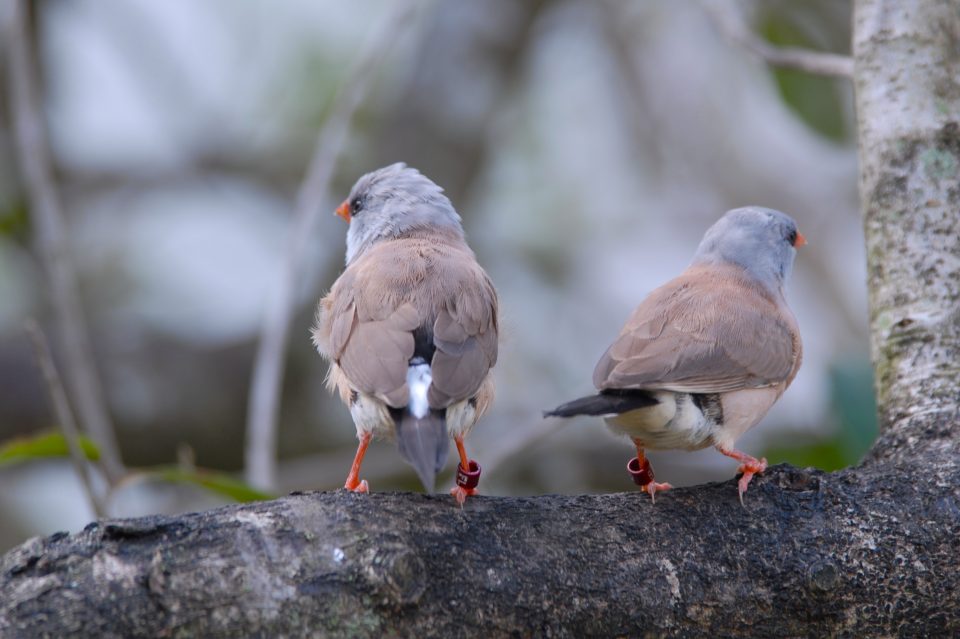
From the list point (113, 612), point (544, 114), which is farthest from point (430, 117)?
point (113, 612)

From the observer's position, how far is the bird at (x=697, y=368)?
2.84m

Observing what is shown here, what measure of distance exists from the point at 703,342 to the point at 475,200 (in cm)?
446

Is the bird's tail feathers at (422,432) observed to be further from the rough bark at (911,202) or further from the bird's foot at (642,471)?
the rough bark at (911,202)

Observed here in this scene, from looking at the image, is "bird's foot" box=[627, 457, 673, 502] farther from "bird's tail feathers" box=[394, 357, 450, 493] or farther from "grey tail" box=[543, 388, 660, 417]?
"bird's tail feathers" box=[394, 357, 450, 493]

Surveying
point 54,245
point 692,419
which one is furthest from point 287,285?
point 692,419

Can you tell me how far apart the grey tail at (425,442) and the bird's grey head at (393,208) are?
128cm

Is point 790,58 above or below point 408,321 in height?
above

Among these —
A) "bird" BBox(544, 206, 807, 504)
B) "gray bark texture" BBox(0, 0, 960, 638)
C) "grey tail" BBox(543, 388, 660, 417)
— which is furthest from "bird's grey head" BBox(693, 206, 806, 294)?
"grey tail" BBox(543, 388, 660, 417)

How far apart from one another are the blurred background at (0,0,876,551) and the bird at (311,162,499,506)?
6.20ft

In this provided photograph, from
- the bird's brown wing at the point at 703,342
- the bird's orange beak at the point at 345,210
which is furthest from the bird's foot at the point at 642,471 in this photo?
the bird's orange beak at the point at 345,210

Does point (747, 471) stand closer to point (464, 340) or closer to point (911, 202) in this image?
point (464, 340)

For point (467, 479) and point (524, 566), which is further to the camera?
point (467, 479)

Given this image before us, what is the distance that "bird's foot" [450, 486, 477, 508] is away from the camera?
237 cm

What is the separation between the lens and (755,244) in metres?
3.81
